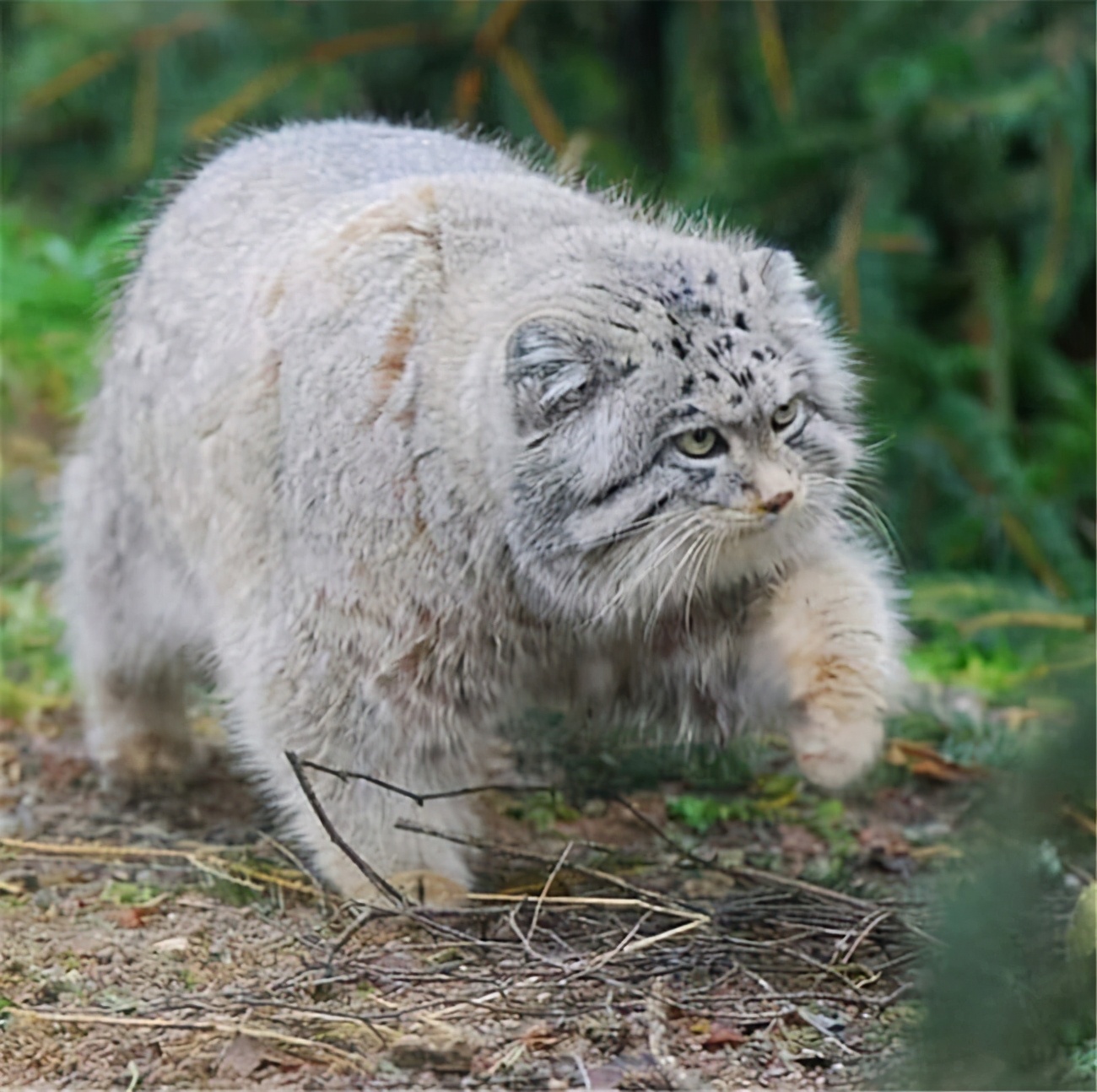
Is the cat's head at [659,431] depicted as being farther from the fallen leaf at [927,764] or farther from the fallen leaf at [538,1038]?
the fallen leaf at [927,764]

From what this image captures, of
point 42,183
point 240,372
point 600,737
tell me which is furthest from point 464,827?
point 42,183

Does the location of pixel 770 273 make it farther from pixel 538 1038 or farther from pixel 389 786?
pixel 538 1038

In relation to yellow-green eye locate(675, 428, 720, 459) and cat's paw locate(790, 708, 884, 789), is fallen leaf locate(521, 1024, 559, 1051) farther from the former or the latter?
yellow-green eye locate(675, 428, 720, 459)

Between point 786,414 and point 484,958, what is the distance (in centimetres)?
130

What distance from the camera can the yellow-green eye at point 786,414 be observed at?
3465 mm

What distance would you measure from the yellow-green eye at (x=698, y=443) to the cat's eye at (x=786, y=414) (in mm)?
162

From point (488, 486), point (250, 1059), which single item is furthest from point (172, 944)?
point (488, 486)

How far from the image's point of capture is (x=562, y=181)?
439cm

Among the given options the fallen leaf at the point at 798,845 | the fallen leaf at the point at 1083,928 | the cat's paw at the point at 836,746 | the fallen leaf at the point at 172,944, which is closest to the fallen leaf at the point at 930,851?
the fallen leaf at the point at 798,845

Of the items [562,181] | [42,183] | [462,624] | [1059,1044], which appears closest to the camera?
[1059,1044]

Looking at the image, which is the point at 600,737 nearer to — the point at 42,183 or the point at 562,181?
the point at 562,181

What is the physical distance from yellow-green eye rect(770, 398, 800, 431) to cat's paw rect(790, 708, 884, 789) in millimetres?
651

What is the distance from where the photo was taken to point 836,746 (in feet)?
11.7

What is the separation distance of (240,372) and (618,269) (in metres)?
1.06
